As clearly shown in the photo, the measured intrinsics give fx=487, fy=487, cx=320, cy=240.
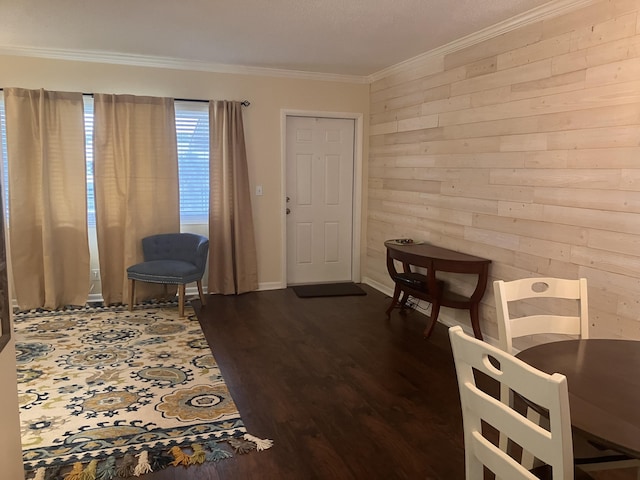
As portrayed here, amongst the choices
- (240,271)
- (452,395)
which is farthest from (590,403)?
(240,271)

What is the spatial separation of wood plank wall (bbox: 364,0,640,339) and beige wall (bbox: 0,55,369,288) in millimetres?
1034

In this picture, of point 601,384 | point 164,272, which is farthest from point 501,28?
point 164,272

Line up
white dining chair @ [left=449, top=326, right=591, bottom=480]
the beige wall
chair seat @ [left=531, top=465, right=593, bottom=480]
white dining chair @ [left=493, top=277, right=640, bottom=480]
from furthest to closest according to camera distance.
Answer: the beige wall → white dining chair @ [left=493, top=277, right=640, bottom=480] → chair seat @ [left=531, top=465, right=593, bottom=480] → white dining chair @ [left=449, top=326, right=591, bottom=480]

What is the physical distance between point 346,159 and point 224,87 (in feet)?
5.31

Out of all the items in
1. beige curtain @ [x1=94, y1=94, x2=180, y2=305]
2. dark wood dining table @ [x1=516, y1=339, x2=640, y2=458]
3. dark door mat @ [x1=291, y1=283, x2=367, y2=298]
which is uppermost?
beige curtain @ [x1=94, y1=94, x2=180, y2=305]

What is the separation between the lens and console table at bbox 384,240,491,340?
12.5 feet

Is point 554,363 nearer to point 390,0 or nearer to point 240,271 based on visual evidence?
point 390,0

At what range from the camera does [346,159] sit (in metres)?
5.83

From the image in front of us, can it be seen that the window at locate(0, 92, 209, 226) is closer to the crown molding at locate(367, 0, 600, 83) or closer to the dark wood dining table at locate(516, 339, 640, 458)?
the crown molding at locate(367, 0, 600, 83)

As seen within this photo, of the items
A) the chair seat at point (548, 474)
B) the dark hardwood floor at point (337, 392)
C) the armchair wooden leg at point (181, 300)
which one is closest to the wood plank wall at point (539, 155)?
the dark hardwood floor at point (337, 392)

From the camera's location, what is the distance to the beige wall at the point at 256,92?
4676 millimetres

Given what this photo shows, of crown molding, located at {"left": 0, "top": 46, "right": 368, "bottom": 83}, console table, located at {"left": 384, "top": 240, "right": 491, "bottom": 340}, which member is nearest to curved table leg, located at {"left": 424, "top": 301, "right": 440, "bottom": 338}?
console table, located at {"left": 384, "top": 240, "right": 491, "bottom": 340}

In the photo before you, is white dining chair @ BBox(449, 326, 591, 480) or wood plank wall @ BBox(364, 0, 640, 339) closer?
white dining chair @ BBox(449, 326, 591, 480)

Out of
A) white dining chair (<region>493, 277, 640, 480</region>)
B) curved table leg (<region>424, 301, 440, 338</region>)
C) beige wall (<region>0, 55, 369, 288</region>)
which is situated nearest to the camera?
white dining chair (<region>493, 277, 640, 480</region>)
